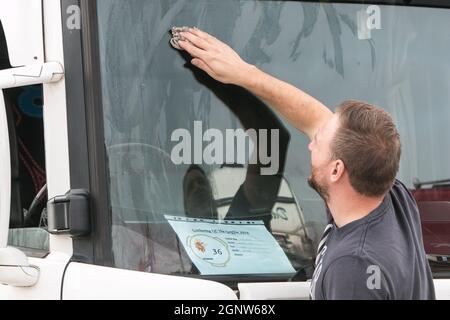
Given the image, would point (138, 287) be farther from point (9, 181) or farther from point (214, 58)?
point (214, 58)

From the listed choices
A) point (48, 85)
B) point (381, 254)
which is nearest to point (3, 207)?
point (48, 85)

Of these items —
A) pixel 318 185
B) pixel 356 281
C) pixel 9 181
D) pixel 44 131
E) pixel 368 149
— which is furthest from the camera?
pixel 44 131

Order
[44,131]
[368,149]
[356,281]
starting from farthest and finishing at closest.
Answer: [44,131] < [368,149] < [356,281]

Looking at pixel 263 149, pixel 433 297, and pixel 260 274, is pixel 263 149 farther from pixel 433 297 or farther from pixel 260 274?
pixel 433 297

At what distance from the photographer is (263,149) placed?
7.20 feet

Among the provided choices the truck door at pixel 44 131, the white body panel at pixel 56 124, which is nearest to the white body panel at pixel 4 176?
the truck door at pixel 44 131

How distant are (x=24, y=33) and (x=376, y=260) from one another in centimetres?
135

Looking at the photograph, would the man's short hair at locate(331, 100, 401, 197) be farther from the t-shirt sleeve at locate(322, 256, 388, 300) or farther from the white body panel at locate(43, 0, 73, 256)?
the white body panel at locate(43, 0, 73, 256)

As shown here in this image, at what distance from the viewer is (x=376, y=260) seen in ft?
5.75

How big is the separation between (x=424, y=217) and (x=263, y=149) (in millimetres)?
618

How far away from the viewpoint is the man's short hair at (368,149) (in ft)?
5.99

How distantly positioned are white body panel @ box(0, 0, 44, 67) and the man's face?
938mm

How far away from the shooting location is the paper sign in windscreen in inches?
82.1

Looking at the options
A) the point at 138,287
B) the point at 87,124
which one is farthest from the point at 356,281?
the point at 87,124
